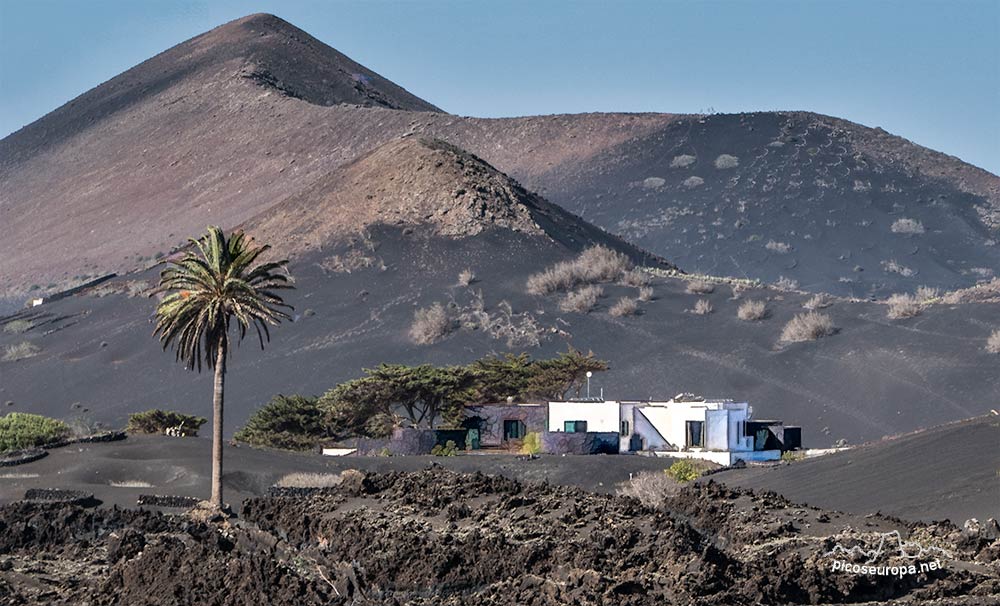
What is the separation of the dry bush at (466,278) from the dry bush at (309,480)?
47397mm

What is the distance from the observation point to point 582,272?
103m

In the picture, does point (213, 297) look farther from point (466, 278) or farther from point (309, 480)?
point (466, 278)

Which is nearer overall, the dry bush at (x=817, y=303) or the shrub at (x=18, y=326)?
the dry bush at (x=817, y=303)

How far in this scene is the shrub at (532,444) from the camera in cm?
6578

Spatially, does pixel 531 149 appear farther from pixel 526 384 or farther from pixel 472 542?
pixel 472 542

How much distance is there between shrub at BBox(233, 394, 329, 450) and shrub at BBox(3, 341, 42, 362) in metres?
35.3

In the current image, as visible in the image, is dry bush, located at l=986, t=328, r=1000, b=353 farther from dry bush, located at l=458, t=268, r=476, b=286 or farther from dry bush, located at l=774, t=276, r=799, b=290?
dry bush, located at l=774, t=276, r=799, b=290

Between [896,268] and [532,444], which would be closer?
[532,444]

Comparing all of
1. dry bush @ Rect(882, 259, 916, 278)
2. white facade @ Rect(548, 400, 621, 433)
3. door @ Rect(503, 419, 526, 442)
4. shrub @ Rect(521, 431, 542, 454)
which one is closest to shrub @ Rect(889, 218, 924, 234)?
dry bush @ Rect(882, 259, 916, 278)

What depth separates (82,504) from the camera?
46938 millimetres

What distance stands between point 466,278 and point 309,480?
50386mm

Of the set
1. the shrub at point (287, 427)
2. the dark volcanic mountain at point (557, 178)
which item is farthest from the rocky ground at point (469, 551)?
the dark volcanic mountain at point (557, 178)

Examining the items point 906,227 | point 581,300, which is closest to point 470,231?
point 581,300

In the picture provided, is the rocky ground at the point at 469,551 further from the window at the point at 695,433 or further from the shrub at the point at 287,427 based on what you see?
the shrub at the point at 287,427
